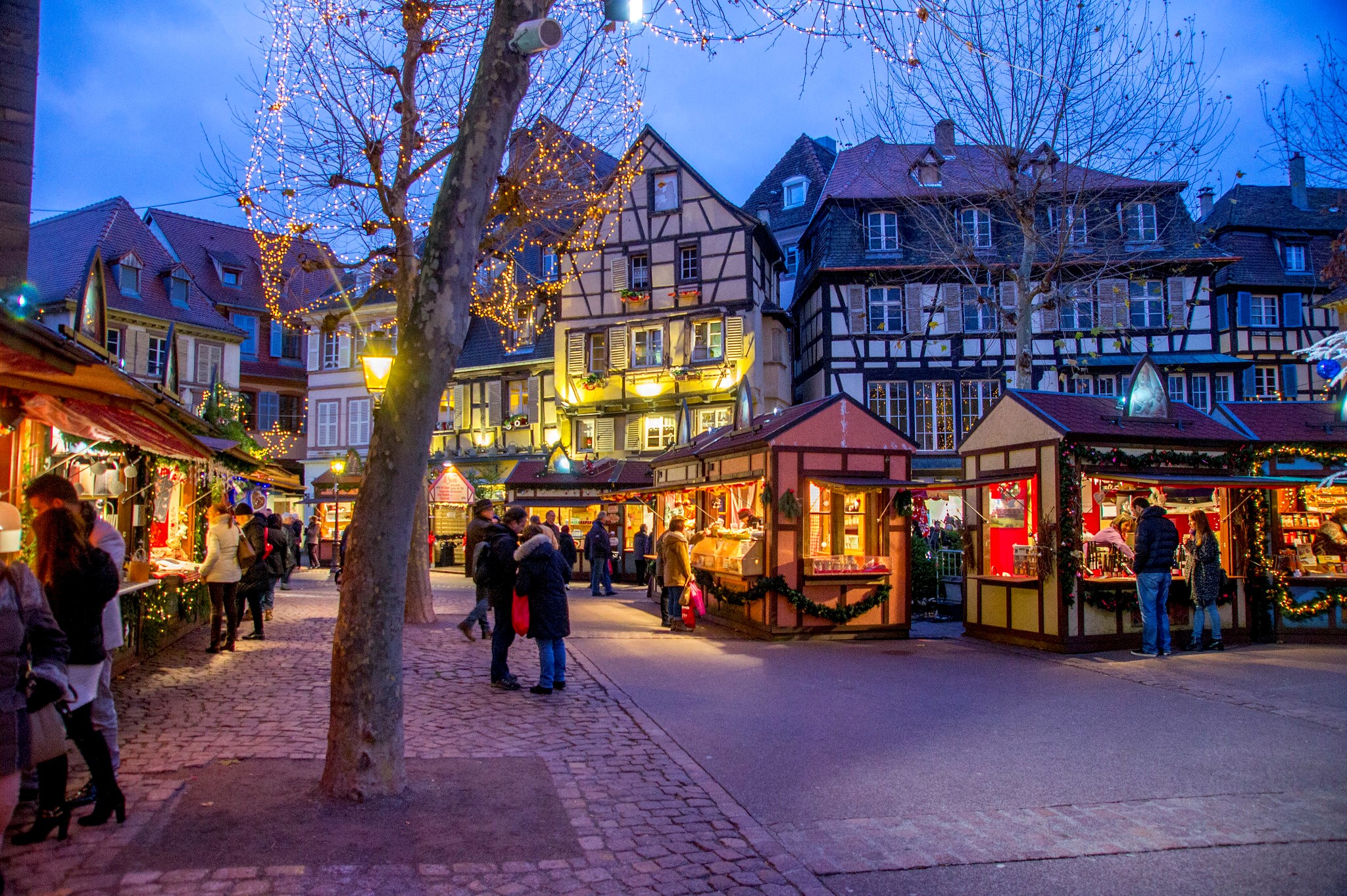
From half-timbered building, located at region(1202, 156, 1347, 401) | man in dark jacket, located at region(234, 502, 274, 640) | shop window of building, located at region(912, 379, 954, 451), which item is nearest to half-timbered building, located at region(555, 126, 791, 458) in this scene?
shop window of building, located at region(912, 379, 954, 451)

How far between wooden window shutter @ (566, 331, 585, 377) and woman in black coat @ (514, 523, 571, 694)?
23102mm

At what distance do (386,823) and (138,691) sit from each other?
481cm

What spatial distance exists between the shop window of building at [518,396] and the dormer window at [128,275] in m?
13.6

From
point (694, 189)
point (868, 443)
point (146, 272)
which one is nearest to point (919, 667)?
point (868, 443)

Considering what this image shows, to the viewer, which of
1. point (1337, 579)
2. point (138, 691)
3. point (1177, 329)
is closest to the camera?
point (138, 691)

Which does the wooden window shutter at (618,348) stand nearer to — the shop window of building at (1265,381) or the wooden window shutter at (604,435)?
the wooden window shutter at (604,435)

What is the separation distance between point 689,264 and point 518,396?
8487 millimetres

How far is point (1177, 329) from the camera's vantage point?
1143 inches

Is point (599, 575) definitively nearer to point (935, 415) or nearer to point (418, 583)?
point (418, 583)

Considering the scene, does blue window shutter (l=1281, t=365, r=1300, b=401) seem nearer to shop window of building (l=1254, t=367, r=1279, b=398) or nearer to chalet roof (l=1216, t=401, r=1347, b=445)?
shop window of building (l=1254, t=367, r=1279, b=398)

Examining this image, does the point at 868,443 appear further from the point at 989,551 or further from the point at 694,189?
the point at 694,189

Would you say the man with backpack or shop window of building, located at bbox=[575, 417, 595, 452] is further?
shop window of building, located at bbox=[575, 417, 595, 452]

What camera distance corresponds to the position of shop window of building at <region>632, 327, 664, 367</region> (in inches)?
1199

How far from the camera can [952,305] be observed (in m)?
29.6
